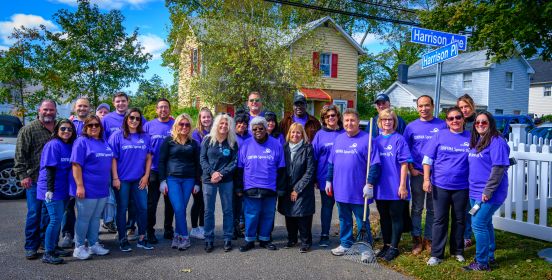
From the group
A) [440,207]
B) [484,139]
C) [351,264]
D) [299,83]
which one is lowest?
[351,264]

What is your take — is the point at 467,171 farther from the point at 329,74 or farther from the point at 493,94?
the point at 493,94

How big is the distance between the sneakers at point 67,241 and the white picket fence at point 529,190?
6359 mm

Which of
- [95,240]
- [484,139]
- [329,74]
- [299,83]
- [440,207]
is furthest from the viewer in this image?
[329,74]

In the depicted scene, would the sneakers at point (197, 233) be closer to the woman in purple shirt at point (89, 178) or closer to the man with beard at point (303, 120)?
the woman in purple shirt at point (89, 178)

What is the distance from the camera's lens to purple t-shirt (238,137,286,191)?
5664mm

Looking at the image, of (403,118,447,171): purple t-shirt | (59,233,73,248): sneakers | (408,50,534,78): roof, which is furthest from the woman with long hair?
(408,50,534,78): roof

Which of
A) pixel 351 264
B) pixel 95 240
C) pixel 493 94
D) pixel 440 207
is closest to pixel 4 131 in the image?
pixel 95 240

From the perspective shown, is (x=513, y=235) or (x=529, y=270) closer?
(x=529, y=270)

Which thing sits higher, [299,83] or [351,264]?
[299,83]

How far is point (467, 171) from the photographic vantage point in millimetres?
4984

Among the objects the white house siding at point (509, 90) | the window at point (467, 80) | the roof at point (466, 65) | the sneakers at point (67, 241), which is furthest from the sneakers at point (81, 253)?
the window at point (467, 80)

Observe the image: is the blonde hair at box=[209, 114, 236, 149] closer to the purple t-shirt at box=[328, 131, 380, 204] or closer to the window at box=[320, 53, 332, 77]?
the purple t-shirt at box=[328, 131, 380, 204]

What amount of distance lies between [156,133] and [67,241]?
1.87 m

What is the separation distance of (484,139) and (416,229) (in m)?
1.50
